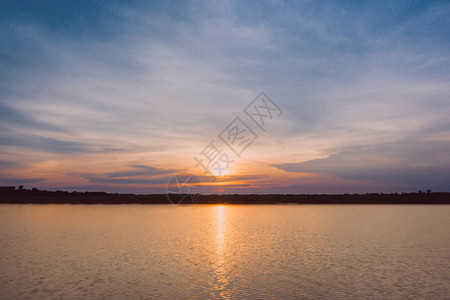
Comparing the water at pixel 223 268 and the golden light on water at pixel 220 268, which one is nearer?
the water at pixel 223 268

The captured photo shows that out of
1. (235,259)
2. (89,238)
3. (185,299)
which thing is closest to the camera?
(185,299)

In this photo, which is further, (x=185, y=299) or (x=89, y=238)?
(x=89, y=238)

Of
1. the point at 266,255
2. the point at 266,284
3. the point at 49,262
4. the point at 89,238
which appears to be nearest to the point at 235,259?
the point at 266,255

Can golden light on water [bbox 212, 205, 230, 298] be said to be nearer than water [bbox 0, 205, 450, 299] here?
No

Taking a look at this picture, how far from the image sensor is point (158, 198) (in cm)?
19750

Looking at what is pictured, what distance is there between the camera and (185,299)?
1489 cm

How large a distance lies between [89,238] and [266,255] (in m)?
18.2

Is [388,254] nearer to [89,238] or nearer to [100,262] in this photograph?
[100,262]

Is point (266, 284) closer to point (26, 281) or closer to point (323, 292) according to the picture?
point (323, 292)

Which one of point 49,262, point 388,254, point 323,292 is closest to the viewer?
point 323,292

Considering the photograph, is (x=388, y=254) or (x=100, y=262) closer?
(x=100, y=262)

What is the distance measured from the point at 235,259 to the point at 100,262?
8579 millimetres

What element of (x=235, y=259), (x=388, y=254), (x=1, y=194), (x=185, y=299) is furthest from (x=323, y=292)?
(x=1, y=194)

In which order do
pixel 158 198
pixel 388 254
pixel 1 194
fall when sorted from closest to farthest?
1. pixel 388 254
2. pixel 1 194
3. pixel 158 198
